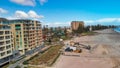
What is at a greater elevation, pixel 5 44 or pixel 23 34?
pixel 23 34

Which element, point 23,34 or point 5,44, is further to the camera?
point 23,34

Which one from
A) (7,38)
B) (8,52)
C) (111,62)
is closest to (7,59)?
(8,52)

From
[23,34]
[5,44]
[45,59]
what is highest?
[23,34]

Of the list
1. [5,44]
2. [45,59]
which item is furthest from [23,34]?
[5,44]

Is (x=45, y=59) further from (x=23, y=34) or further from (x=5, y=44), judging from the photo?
(x=5, y=44)

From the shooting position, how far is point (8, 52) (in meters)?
45.1

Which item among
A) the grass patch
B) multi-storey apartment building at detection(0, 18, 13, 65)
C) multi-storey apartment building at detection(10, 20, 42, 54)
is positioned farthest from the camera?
multi-storey apartment building at detection(10, 20, 42, 54)

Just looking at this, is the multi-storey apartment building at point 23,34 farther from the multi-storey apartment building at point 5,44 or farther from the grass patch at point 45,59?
the multi-storey apartment building at point 5,44

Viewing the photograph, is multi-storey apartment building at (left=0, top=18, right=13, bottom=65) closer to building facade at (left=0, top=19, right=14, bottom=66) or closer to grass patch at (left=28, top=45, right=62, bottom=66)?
building facade at (left=0, top=19, right=14, bottom=66)

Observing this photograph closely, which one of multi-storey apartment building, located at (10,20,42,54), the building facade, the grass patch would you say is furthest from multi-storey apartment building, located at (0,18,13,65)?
multi-storey apartment building, located at (10,20,42,54)

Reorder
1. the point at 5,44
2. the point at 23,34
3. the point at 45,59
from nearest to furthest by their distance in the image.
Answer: the point at 5,44, the point at 45,59, the point at 23,34

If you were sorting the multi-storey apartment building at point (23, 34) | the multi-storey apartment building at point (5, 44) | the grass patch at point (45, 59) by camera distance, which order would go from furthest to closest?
1. the multi-storey apartment building at point (23, 34)
2. the grass patch at point (45, 59)
3. the multi-storey apartment building at point (5, 44)

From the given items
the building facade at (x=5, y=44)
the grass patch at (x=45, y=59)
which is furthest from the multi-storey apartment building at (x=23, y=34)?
the building facade at (x=5, y=44)

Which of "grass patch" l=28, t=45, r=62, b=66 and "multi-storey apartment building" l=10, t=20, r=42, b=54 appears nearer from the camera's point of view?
"grass patch" l=28, t=45, r=62, b=66
